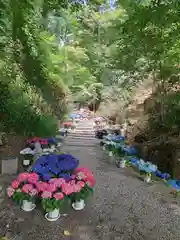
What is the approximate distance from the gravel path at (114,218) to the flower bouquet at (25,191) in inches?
3.1

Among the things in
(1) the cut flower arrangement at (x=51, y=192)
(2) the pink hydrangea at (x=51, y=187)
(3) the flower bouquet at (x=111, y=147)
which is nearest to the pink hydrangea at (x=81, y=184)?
(1) the cut flower arrangement at (x=51, y=192)

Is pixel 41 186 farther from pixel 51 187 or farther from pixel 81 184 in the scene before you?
pixel 81 184

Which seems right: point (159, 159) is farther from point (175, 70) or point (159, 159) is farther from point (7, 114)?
point (7, 114)

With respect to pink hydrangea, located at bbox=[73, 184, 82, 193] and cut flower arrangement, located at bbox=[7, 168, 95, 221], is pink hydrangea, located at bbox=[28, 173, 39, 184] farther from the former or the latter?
pink hydrangea, located at bbox=[73, 184, 82, 193]

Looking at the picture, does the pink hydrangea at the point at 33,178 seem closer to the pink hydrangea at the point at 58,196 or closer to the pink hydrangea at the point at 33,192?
the pink hydrangea at the point at 33,192

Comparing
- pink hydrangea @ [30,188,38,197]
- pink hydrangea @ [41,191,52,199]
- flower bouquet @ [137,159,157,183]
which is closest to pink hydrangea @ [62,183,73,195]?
pink hydrangea @ [41,191,52,199]

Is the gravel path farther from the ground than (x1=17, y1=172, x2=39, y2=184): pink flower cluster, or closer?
closer

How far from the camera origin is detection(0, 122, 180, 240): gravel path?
2112 mm

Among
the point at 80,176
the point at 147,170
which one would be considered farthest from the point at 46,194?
the point at 147,170

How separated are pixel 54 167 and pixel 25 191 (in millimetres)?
398

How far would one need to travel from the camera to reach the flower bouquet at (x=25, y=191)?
2268mm

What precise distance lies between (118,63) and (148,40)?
88.1 inches

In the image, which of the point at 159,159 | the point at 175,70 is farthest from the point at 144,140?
the point at 175,70

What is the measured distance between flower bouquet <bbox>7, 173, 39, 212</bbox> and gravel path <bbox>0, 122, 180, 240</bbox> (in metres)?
0.08
